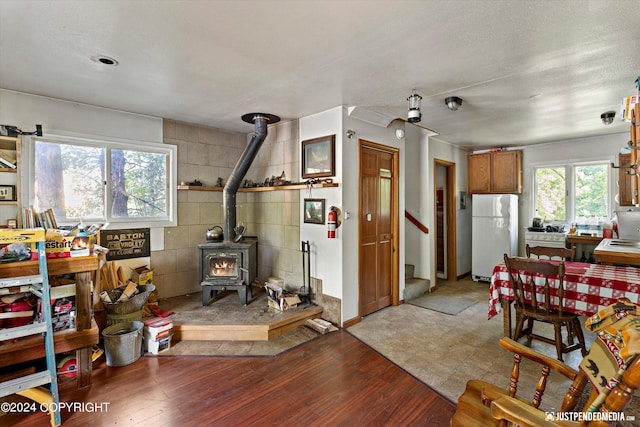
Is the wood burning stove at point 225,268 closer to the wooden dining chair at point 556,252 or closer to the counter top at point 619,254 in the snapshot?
the wooden dining chair at point 556,252

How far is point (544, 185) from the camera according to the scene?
5.43 m

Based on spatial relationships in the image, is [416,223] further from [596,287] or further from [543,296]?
[596,287]

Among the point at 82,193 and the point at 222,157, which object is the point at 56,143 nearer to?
the point at 82,193

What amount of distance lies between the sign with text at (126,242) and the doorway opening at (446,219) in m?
4.58

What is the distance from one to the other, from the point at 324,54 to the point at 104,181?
120 inches

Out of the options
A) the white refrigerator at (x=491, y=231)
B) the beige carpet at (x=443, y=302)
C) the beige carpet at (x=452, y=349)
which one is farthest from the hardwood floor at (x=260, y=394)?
the white refrigerator at (x=491, y=231)

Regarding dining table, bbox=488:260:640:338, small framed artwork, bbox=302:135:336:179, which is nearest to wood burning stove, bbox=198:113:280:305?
small framed artwork, bbox=302:135:336:179

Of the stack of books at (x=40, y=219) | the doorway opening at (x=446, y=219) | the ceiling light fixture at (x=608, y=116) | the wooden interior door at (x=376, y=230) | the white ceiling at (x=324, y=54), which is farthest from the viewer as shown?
the doorway opening at (x=446, y=219)

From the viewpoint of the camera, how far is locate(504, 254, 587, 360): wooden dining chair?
8.07 feet

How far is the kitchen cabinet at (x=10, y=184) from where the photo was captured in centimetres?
287

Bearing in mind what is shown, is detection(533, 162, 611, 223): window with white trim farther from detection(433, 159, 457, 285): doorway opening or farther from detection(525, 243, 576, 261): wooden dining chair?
detection(525, 243, 576, 261): wooden dining chair

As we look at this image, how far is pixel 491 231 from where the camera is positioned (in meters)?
5.32

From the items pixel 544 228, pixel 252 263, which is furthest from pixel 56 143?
pixel 544 228

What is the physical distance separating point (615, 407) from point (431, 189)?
412cm
